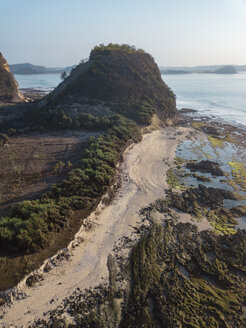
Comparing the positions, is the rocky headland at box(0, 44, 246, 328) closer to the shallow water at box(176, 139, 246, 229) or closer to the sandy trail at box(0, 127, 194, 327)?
the sandy trail at box(0, 127, 194, 327)

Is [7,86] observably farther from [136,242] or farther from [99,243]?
[136,242]

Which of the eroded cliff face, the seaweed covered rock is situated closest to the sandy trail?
the seaweed covered rock

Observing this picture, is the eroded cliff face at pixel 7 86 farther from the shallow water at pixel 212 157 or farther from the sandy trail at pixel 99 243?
the shallow water at pixel 212 157

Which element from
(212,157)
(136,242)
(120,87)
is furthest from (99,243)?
(120,87)

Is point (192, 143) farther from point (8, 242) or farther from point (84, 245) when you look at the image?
point (8, 242)

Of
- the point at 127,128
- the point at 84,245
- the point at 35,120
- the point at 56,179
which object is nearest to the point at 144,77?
the point at 127,128

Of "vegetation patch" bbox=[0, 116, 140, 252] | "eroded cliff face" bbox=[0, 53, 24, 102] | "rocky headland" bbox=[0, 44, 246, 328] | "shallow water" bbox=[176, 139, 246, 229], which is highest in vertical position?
"eroded cliff face" bbox=[0, 53, 24, 102]
